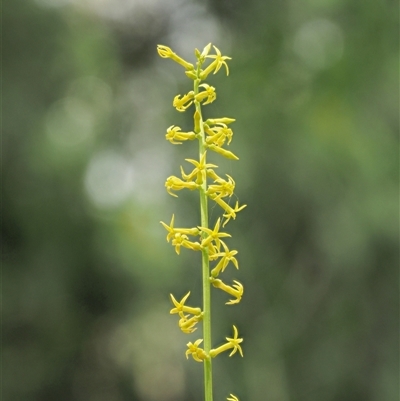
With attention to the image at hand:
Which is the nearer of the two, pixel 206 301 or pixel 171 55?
pixel 206 301

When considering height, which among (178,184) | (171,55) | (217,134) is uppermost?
(171,55)

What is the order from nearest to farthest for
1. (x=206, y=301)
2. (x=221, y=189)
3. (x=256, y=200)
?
(x=206, y=301) < (x=221, y=189) < (x=256, y=200)

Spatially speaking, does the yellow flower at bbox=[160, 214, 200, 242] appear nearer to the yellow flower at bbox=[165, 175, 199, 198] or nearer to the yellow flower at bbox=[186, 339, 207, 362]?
the yellow flower at bbox=[165, 175, 199, 198]

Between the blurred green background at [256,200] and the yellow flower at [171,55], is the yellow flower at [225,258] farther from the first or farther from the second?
the blurred green background at [256,200]

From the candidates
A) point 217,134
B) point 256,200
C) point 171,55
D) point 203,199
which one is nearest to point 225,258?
point 203,199

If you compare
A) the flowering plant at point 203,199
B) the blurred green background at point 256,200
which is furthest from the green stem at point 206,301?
the blurred green background at point 256,200

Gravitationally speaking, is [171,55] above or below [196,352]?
above

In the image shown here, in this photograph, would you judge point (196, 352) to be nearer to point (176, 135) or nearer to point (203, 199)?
point (203, 199)

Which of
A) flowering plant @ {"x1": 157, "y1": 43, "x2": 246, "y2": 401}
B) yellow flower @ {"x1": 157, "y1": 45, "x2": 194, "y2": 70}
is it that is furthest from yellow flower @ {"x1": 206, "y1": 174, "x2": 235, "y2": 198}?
yellow flower @ {"x1": 157, "y1": 45, "x2": 194, "y2": 70}
